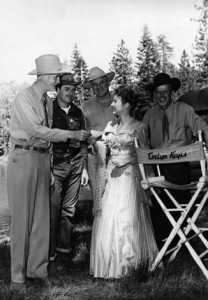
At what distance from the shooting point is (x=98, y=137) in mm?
A: 5664

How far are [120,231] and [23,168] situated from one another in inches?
44.4

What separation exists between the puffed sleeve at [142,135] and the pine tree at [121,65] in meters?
60.9

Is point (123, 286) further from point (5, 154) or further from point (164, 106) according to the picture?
point (5, 154)

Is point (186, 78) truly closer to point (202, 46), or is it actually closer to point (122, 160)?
point (202, 46)

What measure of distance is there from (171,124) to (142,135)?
32cm

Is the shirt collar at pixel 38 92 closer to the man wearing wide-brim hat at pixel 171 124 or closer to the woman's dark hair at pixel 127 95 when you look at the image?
the woman's dark hair at pixel 127 95

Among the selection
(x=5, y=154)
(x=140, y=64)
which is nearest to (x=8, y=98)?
(x=5, y=154)

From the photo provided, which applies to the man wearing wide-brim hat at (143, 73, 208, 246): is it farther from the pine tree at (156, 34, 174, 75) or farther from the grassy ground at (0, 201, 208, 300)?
the pine tree at (156, 34, 174, 75)

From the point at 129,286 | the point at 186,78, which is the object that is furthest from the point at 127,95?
the point at 186,78

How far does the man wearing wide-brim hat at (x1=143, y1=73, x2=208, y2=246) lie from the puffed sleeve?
0.12m

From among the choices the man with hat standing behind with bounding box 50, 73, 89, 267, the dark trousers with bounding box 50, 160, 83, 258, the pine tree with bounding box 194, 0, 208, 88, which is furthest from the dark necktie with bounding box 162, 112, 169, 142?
the pine tree with bounding box 194, 0, 208, 88

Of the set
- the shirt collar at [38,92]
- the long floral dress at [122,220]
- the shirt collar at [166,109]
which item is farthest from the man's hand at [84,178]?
the shirt collar at [38,92]

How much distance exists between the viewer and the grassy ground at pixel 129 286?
4.43 meters

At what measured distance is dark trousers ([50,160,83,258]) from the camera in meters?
5.69
